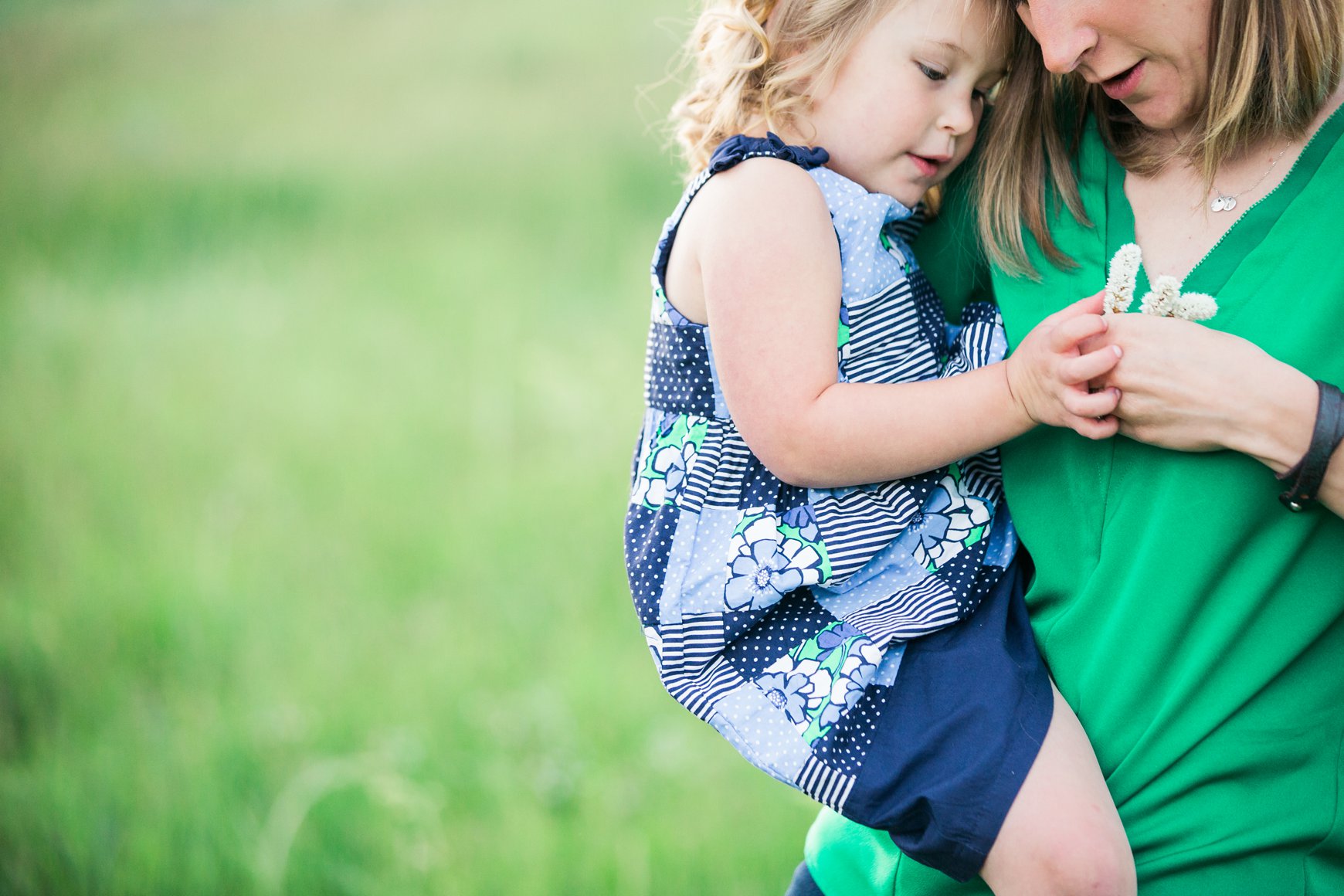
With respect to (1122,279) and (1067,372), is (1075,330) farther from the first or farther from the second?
(1122,279)

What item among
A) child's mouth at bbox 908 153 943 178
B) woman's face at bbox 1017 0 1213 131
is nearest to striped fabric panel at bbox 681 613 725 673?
child's mouth at bbox 908 153 943 178

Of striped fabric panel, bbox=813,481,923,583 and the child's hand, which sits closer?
the child's hand

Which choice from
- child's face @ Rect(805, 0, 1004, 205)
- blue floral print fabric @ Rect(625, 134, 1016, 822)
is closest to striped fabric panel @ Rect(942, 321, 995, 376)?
blue floral print fabric @ Rect(625, 134, 1016, 822)

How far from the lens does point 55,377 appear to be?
167 inches

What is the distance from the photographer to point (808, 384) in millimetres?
1243

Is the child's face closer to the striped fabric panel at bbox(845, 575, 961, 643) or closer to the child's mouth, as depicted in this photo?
the child's mouth

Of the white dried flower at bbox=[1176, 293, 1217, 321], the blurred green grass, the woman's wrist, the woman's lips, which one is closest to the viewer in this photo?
the woman's wrist

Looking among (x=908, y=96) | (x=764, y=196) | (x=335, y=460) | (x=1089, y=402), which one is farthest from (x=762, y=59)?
(x=335, y=460)

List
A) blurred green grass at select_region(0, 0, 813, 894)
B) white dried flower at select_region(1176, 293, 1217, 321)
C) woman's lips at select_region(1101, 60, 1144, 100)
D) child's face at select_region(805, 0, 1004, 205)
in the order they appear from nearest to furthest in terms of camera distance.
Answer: white dried flower at select_region(1176, 293, 1217, 321)
woman's lips at select_region(1101, 60, 1144, 100)
child's face at select_region(805, 0, 1004, 205)
blurred green grass at select_region(0, 0, 813, 894)

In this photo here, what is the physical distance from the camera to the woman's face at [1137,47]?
4.05 feet

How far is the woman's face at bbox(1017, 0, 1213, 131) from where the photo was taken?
1235 mm

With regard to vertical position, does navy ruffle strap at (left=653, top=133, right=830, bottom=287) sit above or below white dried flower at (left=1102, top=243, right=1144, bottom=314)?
above

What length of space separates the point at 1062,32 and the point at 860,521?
594mm

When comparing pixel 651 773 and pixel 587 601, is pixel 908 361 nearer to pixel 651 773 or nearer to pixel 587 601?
pixel 651 773
